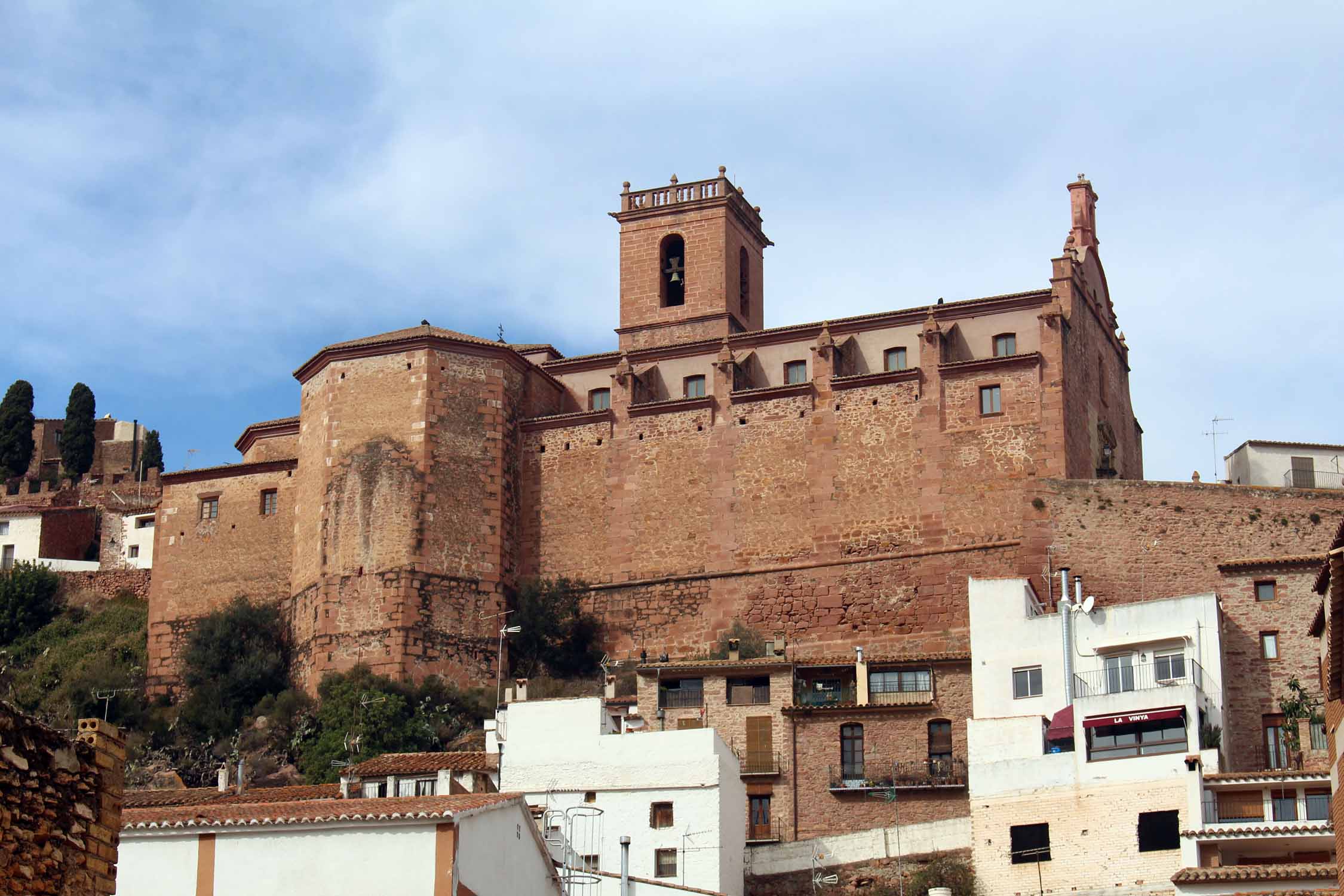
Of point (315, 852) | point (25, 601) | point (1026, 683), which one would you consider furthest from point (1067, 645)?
point (25, 601)

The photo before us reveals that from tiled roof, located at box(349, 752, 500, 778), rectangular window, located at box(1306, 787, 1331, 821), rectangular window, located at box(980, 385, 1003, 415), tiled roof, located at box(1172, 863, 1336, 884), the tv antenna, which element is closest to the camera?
tiled roof, located at box(1172, 863, 1336, 884)

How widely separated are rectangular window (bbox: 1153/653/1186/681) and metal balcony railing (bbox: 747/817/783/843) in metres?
7.80

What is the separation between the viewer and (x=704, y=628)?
2152 inches

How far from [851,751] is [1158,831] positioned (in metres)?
7.70

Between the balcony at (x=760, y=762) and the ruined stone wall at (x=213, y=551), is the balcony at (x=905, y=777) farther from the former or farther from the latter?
the ruined stone wall at (x=213, y=551)

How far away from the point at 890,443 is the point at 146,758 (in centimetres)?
1964

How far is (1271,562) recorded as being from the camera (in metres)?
44.8

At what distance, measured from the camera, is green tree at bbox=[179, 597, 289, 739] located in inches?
2140

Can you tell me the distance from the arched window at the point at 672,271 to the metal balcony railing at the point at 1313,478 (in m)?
18.8

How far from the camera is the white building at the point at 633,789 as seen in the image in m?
37.1

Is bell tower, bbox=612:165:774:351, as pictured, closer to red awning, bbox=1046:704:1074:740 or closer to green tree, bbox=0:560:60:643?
green tree, bbox=0:560:60:643

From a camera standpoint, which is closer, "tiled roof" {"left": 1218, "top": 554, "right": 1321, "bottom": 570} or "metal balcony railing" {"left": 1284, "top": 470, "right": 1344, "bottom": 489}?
"tiled roof" {"left": 1218, "top": 554, "right": 1321, "bottom": 570}

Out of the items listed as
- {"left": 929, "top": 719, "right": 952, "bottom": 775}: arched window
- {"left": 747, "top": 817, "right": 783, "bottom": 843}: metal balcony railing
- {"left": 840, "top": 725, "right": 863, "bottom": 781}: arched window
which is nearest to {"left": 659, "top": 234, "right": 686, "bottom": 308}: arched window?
{"left": 929, "top": 719, "right": 952, "bottom": 775}: arched window

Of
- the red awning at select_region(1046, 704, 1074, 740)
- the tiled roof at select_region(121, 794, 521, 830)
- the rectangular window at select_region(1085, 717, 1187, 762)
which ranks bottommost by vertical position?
the tiled roof at select_region(121, 794, 521, 830)
